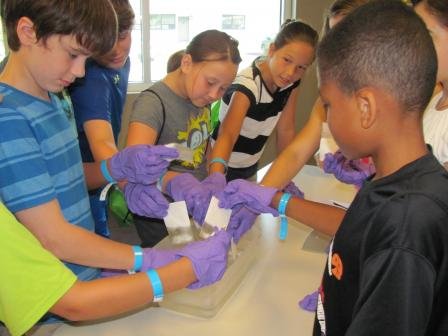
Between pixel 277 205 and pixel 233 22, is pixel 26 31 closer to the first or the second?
pixel 277 205

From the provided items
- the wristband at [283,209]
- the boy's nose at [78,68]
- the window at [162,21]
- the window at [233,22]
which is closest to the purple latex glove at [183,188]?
the wristband at [283,209]

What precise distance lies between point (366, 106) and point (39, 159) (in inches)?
23.0

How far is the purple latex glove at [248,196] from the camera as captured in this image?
1124mm

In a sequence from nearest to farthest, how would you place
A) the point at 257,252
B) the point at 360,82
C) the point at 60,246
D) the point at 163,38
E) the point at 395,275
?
the point at 395,275, the point at 360,82, the point at 60,246, the point at 257,252, the point at 163,38

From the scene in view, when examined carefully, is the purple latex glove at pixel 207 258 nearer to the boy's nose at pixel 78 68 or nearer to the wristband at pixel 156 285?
the wristband at pixel 156 285

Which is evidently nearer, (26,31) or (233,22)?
(26,31)

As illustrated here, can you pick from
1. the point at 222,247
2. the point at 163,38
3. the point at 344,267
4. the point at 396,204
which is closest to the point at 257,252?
the point at 222,247

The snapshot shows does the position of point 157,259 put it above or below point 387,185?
below

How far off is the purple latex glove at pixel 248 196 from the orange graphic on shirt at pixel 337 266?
435mm

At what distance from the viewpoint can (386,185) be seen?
64cm

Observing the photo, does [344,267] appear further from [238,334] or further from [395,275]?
[238,334]

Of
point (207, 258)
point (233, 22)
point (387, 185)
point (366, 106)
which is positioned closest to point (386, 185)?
point (387, 185)

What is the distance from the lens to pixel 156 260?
0.90 meters

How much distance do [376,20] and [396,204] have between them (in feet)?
0.90
